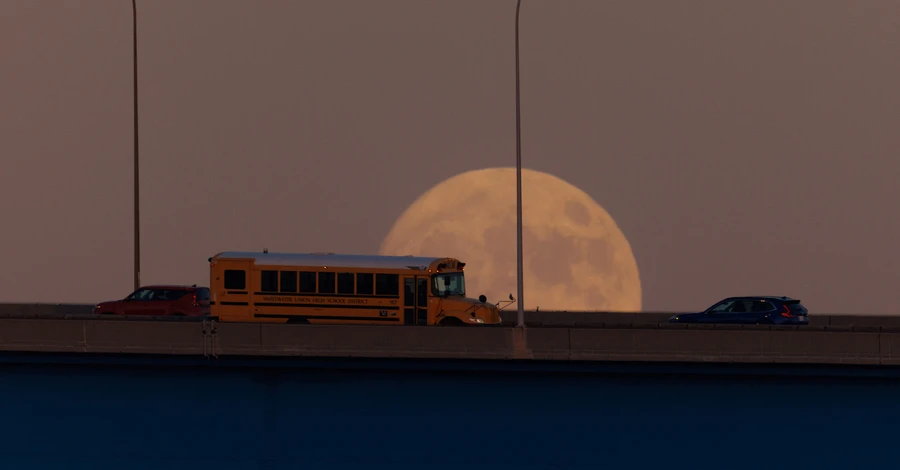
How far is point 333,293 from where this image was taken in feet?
107

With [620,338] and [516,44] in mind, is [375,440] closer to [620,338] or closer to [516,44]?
[620,338]

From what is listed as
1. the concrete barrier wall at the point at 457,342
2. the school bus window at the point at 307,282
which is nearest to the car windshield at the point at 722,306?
the school bus window at the point at 307,282

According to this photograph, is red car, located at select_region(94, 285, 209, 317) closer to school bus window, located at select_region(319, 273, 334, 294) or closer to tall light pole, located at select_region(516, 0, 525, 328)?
school bus window, located at select_region(319, 273, 334, 294)

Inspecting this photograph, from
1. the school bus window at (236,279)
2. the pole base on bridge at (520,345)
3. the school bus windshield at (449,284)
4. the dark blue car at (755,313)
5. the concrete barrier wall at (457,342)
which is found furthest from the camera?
the dark blue car at (755,313)

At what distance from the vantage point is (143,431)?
83.8 ft

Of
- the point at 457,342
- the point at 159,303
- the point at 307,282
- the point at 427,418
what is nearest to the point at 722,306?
the point at 307,282

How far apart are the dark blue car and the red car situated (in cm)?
1382

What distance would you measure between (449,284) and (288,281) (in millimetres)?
4146

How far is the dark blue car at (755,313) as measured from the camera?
116 ft

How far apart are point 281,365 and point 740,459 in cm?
878

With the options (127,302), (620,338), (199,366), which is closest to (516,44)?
(620,338)

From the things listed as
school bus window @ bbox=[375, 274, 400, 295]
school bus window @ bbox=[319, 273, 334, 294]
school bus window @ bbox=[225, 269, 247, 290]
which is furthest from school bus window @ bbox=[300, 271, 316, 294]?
school bus window @ bbox=[375, 274, 400, 295]

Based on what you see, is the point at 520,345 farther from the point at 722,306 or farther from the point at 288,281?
the point at 722,306

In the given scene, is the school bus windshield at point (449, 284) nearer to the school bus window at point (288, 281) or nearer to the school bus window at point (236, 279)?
the school bus window at point (288, 281)
